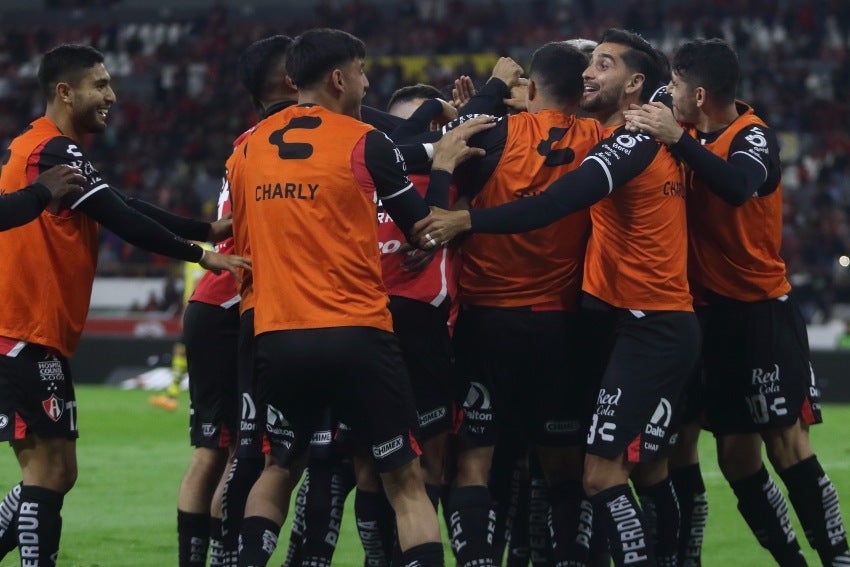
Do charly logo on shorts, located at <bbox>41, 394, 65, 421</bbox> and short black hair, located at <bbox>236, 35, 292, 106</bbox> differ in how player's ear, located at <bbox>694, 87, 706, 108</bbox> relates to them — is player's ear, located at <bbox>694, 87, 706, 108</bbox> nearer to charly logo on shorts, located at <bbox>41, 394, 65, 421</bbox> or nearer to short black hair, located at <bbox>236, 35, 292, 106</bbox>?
short black hair, located at <bbox>236, 35, 292, 106</bbox>

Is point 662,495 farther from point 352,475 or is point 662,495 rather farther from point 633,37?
point 633,37

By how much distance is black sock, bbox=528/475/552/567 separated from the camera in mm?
6379

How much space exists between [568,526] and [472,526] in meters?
0.56

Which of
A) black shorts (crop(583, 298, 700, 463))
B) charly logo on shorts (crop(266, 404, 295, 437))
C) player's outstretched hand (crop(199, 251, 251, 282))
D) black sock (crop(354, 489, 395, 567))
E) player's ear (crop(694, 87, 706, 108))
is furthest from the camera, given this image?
black sock (crop(354, 489, 395, 567))

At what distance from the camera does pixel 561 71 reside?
5.93 meters

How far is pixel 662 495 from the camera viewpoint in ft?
20.0

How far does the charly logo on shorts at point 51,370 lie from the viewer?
566cm

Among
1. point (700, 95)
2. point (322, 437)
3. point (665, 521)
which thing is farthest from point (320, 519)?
point (700, 95)

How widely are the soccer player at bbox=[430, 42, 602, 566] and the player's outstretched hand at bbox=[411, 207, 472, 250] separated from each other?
1.82ft

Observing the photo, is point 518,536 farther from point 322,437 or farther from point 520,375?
point 322,437

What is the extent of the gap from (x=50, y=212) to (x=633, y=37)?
8.99 feet

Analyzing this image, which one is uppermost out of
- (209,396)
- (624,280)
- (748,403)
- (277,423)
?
(624,280)

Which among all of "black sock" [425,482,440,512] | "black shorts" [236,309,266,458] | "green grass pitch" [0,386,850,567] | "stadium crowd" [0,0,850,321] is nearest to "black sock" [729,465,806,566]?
"green grass pitch" [0,386,850,567]

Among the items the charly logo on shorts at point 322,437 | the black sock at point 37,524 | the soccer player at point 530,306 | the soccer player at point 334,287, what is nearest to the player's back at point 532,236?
the soccer player at point 530,306
